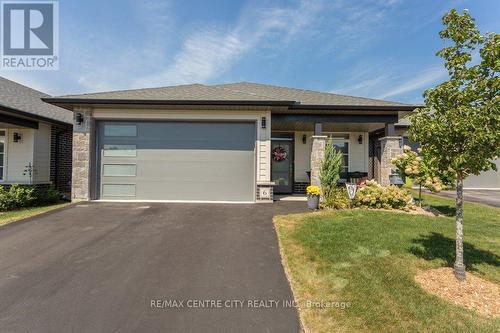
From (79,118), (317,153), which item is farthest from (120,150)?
(317,153)

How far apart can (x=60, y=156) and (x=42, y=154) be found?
91 centimetres

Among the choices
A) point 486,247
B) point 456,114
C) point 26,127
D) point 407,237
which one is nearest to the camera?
point 456,114

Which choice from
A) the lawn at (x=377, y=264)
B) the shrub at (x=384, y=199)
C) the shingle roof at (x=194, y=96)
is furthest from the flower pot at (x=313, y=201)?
the shingle roof at (x=194, y=96)

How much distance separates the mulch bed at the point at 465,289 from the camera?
321 cm

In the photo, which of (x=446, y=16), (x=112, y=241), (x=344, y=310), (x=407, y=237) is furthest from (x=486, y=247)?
(x=112, y=241)

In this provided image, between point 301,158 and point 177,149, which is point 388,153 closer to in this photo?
point 301,158

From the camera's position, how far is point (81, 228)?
6.54m

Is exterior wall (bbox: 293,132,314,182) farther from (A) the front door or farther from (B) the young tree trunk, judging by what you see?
(B) the young tree trunk

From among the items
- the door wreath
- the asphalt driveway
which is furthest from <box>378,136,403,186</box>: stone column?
the asphalt driveway

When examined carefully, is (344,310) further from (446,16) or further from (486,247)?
(446,16)

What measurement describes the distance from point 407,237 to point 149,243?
550cm

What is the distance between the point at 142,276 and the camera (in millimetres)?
4117

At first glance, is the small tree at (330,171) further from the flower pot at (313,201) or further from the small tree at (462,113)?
the small tree at (462,113)

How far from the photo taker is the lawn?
296 cm
